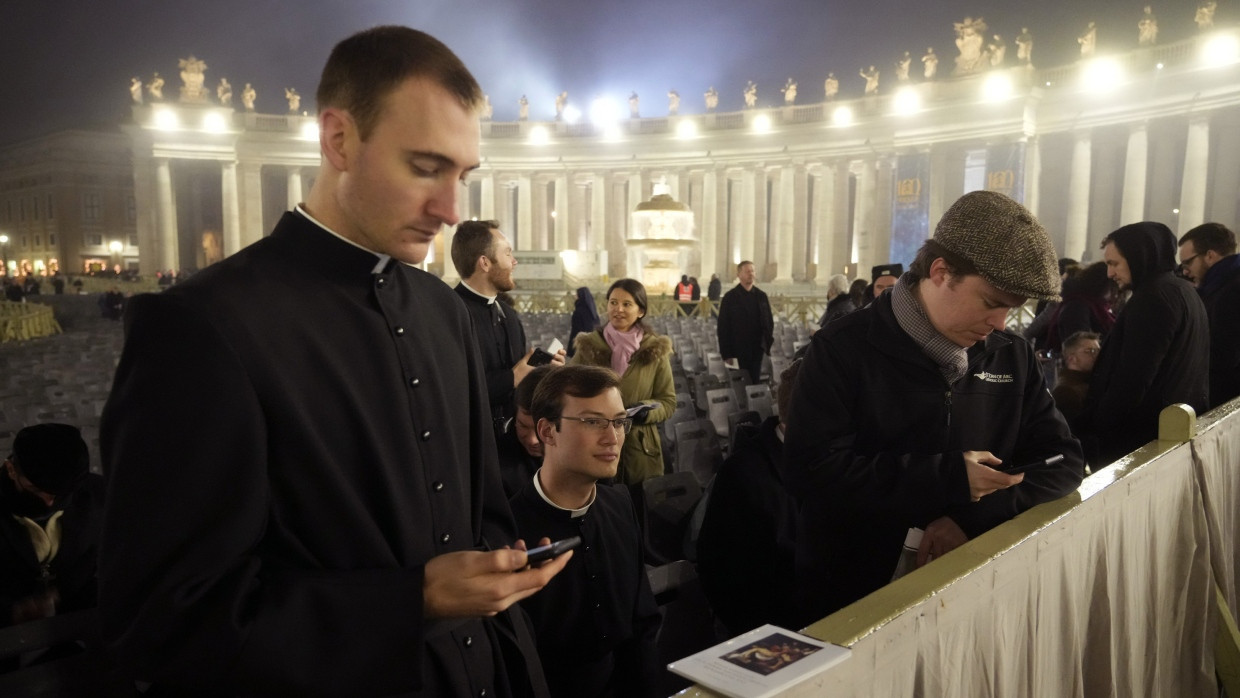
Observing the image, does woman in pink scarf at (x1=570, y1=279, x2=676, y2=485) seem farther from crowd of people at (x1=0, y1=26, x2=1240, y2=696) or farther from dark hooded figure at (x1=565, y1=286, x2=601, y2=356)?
dark hooded figure at (x1=565, y1=286, x2=601, y2=356)

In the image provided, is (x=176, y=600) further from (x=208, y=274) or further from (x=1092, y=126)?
(x=1092, y=126)

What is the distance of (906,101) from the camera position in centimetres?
4012

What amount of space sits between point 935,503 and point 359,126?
6.92 ft

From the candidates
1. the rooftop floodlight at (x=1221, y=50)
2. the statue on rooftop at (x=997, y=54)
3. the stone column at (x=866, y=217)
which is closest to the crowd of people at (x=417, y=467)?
the rooftop floodlight at (x=1221, y=50)

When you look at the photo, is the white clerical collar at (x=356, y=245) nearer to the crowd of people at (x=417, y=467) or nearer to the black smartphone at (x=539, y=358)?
the crowd of people at (x=417, y=467)

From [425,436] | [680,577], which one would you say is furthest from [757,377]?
[425,436]

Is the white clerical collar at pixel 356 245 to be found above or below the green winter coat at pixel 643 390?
above

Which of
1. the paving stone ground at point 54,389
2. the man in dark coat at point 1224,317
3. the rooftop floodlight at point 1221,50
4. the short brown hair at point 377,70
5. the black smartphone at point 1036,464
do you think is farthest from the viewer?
the rooftop floodlight at point 1221,50

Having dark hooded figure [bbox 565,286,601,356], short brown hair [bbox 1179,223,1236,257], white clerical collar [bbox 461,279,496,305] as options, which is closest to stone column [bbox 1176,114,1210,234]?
short brown hair [bbox 1179,223,1236,257]

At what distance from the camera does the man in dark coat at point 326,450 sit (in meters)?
1.32

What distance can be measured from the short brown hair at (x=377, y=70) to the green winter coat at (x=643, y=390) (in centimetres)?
414

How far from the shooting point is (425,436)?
Answer: 1.68 m

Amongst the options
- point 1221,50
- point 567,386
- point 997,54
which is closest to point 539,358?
point 567,386

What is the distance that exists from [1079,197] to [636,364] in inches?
1443
